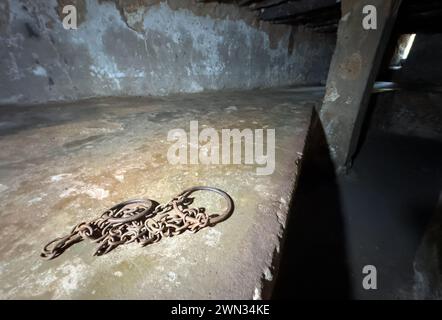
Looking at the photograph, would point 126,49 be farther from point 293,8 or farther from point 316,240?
point 316,240

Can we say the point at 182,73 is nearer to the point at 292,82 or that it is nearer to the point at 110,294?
the point at 292,82

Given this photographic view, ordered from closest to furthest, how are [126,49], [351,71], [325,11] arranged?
[351,71], [126,49], [325,11]

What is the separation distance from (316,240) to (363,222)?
79 centimetres

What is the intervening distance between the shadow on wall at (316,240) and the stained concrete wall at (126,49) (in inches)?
106

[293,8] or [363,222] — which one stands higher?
[293,8]

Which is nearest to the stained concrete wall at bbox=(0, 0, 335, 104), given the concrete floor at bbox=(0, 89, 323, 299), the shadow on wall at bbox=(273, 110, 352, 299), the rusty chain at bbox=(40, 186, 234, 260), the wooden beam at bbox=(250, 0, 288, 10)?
the wooden beam at bbox=(250, 0, 288, 10)

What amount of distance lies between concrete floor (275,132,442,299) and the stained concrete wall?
2.93 metres

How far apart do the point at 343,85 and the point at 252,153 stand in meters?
2.14

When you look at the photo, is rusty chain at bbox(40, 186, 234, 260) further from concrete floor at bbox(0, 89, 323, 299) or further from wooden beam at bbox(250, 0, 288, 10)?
wooden beam at bbox(250, 0, 288, 10)

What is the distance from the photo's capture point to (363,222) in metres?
3.11

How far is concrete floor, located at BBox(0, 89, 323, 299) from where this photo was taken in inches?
32.9

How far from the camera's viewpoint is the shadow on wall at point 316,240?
2.42 meters

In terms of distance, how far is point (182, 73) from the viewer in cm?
459

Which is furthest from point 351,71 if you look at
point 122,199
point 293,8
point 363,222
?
point 122,199
